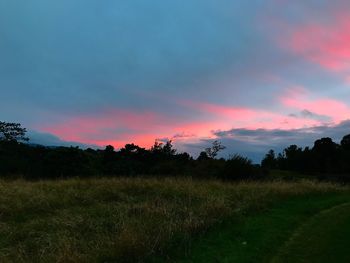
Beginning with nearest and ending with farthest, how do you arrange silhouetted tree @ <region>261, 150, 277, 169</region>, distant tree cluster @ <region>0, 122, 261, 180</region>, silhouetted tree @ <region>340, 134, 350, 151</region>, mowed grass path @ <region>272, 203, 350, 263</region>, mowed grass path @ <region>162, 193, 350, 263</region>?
mowed grass path @ <region>272, 203, 350, 263</region>
mowed grass path @ <region>162, 193, 350, 263</region>
distant tree cluster @ <region>0, 122, 261, 180</region>
silhouetted tree @ <region>340, 134, 350, 151</region>
silhouetted tree @ <region>261, 150, 277, 169</region>

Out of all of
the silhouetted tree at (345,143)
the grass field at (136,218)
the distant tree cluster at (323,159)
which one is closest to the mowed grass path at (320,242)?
the grass field at (136,218)

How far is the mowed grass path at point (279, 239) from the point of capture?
8586mm

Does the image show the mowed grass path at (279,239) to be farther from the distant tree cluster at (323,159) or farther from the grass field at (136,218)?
the distant tree cluster at (323,159)

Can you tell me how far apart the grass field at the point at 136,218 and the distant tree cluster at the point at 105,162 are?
8302 mm

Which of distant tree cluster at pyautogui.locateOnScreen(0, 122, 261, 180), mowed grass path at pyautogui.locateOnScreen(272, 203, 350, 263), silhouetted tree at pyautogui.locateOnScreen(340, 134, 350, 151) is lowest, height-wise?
mowed grass path at pyautogui.locateOnScreen(272, 203, 350, 263)

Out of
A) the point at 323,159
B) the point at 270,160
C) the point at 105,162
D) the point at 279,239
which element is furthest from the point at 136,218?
the point at 270,160

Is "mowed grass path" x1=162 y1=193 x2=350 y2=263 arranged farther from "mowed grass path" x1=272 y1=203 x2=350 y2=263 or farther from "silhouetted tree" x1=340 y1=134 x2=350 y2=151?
"silhouetted tree" x1=340 y1=134 x2=350 y2=151

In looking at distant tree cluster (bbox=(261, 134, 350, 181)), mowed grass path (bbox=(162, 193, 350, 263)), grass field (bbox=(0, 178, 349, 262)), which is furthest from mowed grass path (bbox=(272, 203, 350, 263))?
distant tree cluster (bbox=(261, 134, 350, 181))

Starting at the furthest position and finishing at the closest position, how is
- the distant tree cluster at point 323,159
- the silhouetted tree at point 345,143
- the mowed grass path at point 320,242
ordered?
the silhouetted tree at point 345,143, the distant tree cluster at point 323,159, the mowed grass path at point 320,242

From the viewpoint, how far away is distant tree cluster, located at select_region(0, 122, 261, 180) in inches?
1120

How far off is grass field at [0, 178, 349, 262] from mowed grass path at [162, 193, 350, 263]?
0.04 meters

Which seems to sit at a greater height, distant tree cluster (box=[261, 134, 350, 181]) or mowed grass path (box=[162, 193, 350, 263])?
distant tree cluster (box=[261, 134, 350, 181])

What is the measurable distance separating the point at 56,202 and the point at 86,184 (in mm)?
3341

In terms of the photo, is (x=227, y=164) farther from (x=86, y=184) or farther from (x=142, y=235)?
(x=142, y=235)
